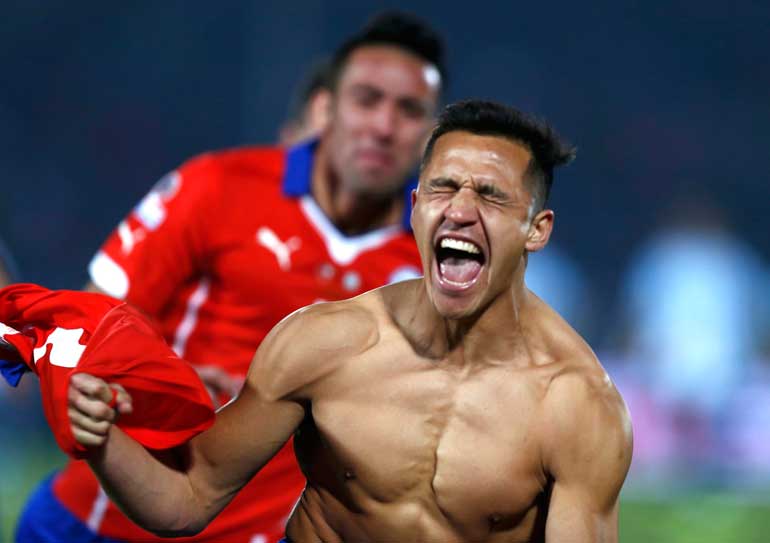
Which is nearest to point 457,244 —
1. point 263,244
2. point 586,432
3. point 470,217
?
point 470,217

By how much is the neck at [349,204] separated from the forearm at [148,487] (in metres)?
1.37

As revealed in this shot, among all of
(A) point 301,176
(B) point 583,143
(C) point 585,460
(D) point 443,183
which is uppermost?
(D) point 443,183

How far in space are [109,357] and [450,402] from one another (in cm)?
72

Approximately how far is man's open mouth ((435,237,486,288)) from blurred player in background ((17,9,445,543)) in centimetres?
109

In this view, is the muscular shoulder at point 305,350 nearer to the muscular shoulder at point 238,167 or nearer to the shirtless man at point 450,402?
the shirtless man at point 450,402

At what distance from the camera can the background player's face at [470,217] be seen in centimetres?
278

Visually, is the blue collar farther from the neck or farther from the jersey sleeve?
the jersey sleeve

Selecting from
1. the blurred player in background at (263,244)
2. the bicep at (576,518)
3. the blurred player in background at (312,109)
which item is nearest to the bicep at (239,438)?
the bicep at (576,518)

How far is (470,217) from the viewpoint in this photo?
2.76 metres

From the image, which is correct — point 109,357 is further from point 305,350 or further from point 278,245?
point 278,245

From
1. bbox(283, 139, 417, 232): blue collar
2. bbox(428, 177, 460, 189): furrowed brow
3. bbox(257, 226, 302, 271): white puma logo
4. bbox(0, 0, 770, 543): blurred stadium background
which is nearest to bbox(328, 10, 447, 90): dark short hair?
bbox(283, 139, 417, 232): blue collar

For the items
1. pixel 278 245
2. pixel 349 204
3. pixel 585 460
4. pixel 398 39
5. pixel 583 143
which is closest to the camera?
pixel 585 460

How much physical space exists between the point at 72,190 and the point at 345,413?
9.00m

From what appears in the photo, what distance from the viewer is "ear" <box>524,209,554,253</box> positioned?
9.48 feet
